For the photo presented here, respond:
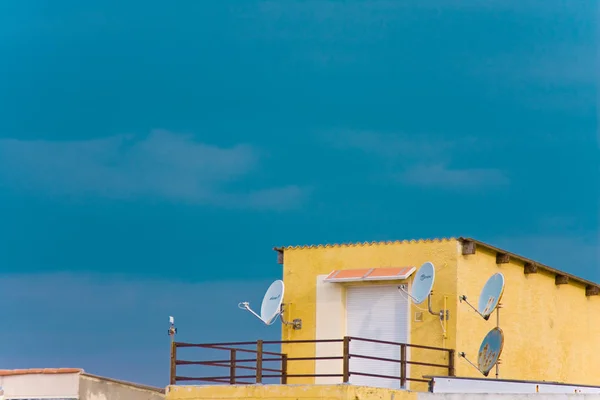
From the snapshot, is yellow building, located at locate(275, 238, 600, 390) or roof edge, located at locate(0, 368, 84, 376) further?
roof edge, located at locate(0, 368, 84, 376)

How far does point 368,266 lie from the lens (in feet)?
87.2

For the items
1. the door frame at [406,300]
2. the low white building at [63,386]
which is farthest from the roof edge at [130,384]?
the door frame at [406,300]

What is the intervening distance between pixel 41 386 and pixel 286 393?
39.7 ft

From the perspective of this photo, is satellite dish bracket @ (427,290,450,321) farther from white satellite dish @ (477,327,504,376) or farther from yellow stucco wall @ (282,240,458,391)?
white satellite dish @ (477,327,504,376)

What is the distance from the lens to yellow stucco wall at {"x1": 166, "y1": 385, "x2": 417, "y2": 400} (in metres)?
21.1

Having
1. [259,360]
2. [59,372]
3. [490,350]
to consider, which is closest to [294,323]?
[259,360]

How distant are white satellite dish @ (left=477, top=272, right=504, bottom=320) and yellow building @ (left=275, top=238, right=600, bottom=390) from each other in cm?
104

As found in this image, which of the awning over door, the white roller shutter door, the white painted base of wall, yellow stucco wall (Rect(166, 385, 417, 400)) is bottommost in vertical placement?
yellow stucco wall (Rect(166, 385, 417, 400))

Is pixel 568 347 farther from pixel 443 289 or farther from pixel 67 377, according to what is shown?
pixel 67 377

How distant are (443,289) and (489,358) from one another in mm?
2292

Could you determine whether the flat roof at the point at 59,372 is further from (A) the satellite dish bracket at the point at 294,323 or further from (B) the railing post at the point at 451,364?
(B) the railing post at the point at 451,364

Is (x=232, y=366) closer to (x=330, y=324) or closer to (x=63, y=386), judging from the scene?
(x=330, y=324)

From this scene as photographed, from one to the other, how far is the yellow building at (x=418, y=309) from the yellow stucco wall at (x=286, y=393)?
345 cm

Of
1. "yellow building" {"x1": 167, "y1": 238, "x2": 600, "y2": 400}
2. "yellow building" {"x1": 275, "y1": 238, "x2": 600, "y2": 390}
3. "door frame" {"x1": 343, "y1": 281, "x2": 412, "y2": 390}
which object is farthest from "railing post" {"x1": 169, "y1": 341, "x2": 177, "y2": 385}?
"door frame" {"x1": 343, "y1": 281, "x2": 412, "y2": 390}
